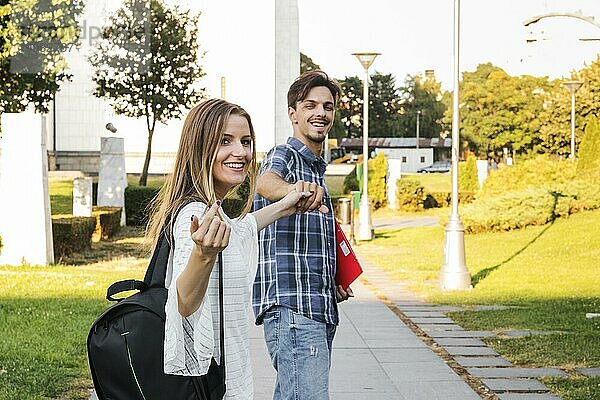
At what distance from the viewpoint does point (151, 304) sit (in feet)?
9.28

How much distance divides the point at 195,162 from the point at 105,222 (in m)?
19.1

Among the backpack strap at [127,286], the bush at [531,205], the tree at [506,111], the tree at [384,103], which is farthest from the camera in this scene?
the tree at [384,103]

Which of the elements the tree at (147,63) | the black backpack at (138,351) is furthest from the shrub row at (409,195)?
the black backpack at (138,351)

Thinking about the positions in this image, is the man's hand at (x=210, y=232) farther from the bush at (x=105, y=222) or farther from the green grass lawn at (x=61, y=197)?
the green grass lawn at (x=61, y=197)

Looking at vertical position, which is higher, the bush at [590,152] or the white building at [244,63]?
the white building at [244,63]

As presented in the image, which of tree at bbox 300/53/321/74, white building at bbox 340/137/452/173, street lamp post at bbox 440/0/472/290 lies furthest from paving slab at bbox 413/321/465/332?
white building at bbox 340/137/452/173

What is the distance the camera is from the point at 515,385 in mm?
7559

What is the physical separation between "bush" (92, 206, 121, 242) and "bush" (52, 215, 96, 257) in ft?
7.85

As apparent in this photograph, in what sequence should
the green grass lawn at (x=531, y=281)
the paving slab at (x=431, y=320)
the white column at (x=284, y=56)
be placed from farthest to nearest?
the white column at (x=284, y=56) → the paving slab at (x=431, y=320) → the green grass lawn at (x=531, y=281)

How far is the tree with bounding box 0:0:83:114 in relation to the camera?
17422mm

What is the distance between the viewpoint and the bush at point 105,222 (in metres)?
21.4

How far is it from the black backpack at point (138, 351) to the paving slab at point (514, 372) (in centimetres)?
541

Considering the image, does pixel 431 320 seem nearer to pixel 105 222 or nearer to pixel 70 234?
pixel 70 234

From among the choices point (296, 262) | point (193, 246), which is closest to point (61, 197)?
point (296, 262)
